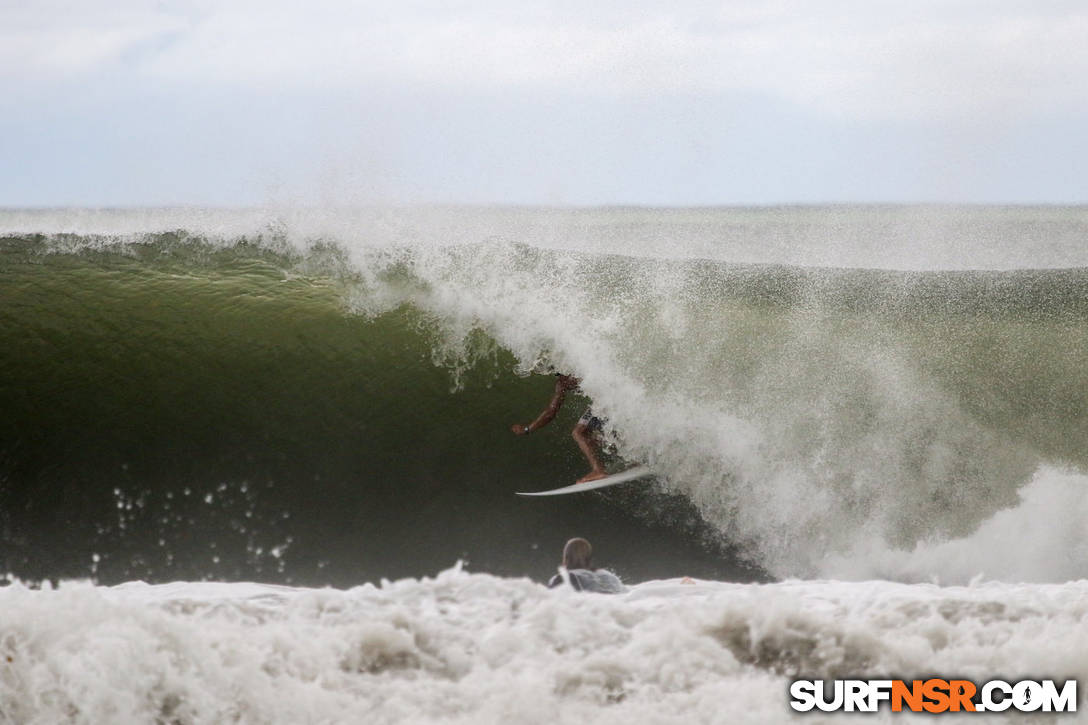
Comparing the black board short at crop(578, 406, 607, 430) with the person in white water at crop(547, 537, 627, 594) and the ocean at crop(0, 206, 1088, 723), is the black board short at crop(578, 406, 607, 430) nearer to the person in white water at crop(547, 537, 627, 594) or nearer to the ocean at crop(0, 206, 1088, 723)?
the ocean at crop(0, 206, 1088, 723)

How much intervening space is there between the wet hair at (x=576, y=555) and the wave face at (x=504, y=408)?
97cm

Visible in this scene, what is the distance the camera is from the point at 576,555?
15.2 feet

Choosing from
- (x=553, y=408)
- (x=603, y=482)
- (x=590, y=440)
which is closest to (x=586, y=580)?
(x=603, y=482)

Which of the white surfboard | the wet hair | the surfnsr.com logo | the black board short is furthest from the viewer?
the black board short

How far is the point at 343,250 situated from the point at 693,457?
9.08 ft

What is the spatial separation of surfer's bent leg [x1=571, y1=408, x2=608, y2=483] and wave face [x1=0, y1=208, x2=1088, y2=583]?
8 centimetres

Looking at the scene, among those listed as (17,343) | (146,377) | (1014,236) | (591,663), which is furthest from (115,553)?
(1014,236)

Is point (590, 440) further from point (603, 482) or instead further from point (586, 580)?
point (586, 580)

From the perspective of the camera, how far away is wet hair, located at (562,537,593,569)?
461 cm

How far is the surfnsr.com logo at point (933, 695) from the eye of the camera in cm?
328

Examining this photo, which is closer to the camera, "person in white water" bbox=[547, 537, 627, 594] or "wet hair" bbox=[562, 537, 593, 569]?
"person in white water" bbox=[547, 537, 627, 594]

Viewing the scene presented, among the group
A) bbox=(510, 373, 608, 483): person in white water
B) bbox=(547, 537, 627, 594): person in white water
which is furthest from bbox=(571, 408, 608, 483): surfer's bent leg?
A: bbox=(547, 537, 627, 594): person in white water

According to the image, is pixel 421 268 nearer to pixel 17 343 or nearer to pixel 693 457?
pixel 693 457

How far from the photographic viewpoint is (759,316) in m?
6.32
